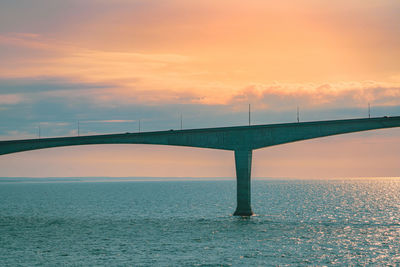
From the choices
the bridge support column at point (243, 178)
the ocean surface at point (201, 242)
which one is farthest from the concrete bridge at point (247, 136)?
the ocean surface at point (201, 242)

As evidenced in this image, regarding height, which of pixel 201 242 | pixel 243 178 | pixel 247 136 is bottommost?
pixel 201 242

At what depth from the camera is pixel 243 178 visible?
71812 millimetres

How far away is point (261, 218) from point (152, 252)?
31.4m

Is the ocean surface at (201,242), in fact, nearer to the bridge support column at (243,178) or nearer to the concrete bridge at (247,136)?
the bridge support column at (243,178)

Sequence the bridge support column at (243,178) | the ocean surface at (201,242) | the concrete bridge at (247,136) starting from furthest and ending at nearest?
1. the bridge support column at (243,178)
2. the concrete bridge at (247,136)
3. the ocean surface at (201,242)

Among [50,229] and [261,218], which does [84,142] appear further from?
[261,218]

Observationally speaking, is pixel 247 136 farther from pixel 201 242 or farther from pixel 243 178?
pixel 201 242

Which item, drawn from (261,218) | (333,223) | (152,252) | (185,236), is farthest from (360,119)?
(152,252)

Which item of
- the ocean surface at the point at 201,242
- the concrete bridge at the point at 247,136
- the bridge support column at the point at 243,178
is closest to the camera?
the ocean surface at the point at 201,242

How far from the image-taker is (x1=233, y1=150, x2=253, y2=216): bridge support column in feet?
236

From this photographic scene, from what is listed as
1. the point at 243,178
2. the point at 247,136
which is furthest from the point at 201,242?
the point at 247,136

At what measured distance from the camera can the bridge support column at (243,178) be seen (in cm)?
7181

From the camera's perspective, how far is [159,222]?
7150cm

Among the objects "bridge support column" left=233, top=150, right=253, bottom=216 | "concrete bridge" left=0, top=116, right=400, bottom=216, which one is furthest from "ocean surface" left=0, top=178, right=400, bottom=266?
"concrete bridge" left=0, top=116, right=400, bottom=216
